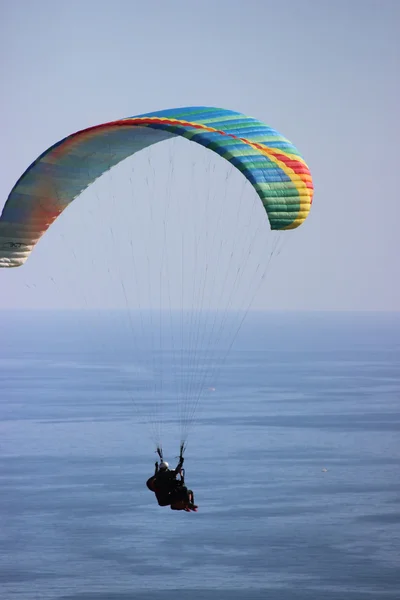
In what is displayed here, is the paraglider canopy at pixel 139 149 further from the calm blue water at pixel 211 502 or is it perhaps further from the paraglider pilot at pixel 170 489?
the calm blue water at pixel 211 502

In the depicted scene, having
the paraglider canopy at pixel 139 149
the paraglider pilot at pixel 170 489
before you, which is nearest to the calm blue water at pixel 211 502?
the paraglider canopy at pixel 139 149

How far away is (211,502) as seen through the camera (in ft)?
199

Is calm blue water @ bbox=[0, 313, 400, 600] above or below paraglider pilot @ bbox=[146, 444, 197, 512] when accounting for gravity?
above

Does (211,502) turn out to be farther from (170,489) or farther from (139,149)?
(170,489)

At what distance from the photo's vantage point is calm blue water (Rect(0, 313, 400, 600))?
48.2 m

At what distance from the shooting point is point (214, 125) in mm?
22859

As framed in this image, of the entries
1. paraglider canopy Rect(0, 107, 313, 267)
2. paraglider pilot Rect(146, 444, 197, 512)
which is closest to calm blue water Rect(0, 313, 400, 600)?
paraglider canopy Rect(0, 107, 313, 267)

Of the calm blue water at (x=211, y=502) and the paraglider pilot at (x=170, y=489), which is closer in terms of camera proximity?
the paraglider pilot at (x=170, y=489)

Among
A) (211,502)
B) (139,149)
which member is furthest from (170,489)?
(211,502)

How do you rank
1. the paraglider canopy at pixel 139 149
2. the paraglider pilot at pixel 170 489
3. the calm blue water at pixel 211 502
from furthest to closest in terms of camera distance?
the calm blue water at pixel 211 502
the paraglider canopy at pixel 139 149
the paraglider pilot at pixel 170 489

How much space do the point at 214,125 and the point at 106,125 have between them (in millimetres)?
2198

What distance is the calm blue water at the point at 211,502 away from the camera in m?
48.2

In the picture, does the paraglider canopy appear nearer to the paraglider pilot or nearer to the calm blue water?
the paraglider pilot

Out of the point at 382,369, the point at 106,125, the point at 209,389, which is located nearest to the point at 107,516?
the point at 106,125
